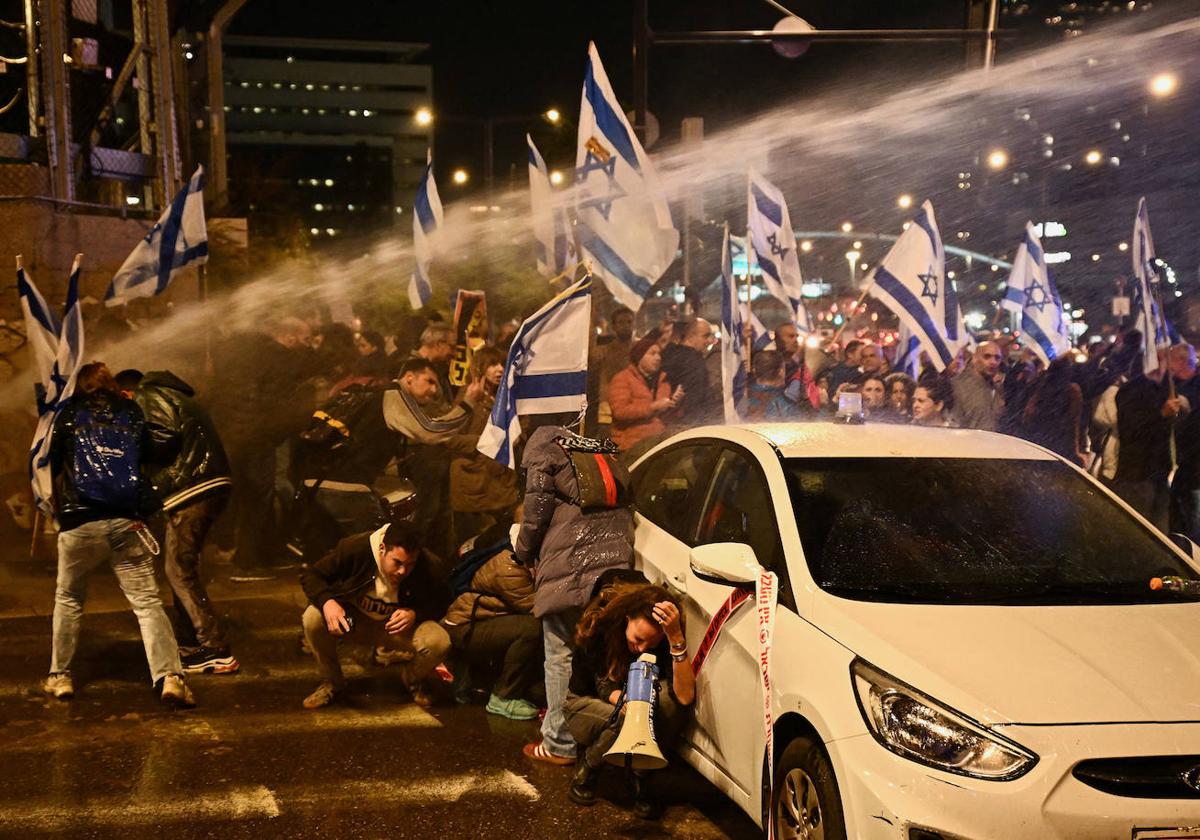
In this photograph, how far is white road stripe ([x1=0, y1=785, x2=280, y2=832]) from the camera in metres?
5.16

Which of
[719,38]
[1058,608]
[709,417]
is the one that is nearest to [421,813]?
[1058,608]

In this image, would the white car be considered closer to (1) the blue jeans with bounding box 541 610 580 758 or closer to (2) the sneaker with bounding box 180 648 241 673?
(1) the blue jeans with bounding box 541 610 580 758

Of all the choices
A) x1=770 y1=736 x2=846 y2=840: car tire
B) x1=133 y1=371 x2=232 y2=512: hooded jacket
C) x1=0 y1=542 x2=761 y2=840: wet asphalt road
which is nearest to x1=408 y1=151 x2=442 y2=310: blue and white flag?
x1=133 y1=371 x2=232 y2=512: hooded jacket

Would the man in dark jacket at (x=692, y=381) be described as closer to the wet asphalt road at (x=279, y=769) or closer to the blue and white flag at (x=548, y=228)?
the blue and white flag at (x=548, y=228)

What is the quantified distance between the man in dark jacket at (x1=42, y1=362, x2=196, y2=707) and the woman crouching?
2303mm

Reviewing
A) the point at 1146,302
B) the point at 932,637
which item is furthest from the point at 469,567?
the point at 1146,302

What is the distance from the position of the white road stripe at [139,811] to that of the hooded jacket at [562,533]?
1429 mm

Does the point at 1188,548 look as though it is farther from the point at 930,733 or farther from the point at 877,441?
the point at 930,733

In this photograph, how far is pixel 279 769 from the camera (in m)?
5.82

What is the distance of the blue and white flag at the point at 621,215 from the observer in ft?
31.8

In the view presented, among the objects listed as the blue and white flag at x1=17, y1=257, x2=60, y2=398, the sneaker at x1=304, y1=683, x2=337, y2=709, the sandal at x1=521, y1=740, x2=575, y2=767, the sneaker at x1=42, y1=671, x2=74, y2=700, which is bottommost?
the sandal at x1=521, y1=740, x2=575, y2=767

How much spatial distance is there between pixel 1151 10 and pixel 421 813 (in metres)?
107

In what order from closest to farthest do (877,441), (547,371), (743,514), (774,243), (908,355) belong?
1. (743,514)
2. (877,441)
3. (547,371)
4. (774,243)
5. (908,355)

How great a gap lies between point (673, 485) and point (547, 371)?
48.2 inches
